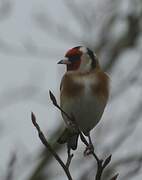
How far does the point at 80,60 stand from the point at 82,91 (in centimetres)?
22

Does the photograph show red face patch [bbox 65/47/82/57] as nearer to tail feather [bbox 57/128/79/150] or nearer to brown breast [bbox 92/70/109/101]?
brown breast [bbox 92/70/109/101]

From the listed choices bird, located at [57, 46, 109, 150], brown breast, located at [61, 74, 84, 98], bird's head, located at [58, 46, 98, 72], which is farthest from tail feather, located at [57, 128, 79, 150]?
bird's head, located at [58, 46, 98, 72]

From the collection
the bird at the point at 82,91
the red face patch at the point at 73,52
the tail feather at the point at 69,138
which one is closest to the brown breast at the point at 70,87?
the bird at the point at 82,91

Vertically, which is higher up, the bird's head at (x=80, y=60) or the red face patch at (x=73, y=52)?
the red face patch at (x=73, y=52)

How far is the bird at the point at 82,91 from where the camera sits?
3830 millimetres

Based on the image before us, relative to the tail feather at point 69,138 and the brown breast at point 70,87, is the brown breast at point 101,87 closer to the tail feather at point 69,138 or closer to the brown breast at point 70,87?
the brown breast at point 70,87

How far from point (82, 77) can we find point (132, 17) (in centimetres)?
453

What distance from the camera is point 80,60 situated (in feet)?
13.0

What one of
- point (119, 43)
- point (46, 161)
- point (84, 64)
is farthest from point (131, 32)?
point (84, 64)

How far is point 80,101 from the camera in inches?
150

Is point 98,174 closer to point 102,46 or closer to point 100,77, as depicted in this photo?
point 100,77

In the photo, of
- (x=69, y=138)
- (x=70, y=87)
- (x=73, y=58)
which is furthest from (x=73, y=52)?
(x=69, y=138)

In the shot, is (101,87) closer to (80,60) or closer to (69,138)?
(80,60)

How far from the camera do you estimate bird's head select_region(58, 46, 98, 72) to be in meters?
3.94
